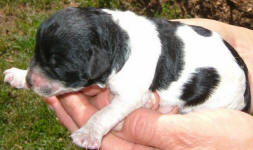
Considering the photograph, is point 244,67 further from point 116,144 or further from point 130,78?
point 116,144

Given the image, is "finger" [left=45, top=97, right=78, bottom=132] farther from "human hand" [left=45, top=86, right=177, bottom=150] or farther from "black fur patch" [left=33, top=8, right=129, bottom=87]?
"black fur patch" [left=33, top=8, right=129, bottom=87]

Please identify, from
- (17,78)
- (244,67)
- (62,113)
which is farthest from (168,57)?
(17,78)

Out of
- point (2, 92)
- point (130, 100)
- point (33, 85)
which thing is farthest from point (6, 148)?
point (130, 100)

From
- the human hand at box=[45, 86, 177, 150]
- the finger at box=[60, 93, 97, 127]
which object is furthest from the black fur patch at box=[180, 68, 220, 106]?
the finger at box=[60, 93, 97, 127]

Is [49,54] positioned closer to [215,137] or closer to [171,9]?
[215,137]

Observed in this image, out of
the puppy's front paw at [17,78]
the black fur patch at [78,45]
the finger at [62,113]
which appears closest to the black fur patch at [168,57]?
the black fur patch at [78,45]

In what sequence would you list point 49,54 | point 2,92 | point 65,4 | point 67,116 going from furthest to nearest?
point 65,4, point 2,92, point 67,116, point 49,54
